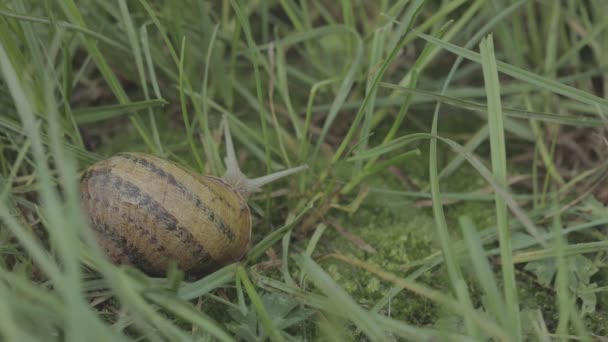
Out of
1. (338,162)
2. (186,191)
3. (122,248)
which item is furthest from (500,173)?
(122,248)

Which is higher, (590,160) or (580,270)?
(590,160)

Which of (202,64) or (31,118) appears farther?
(202,64)

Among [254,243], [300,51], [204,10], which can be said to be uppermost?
[204,10]

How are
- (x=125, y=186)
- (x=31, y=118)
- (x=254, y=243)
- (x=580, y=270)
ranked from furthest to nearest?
(x=254, y=243), (x=580, y=270), (x=125, y=186), (x=31, y=118)

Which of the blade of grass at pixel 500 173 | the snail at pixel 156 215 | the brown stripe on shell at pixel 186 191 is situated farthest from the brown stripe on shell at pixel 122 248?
the blade of grass at pixel 500 173

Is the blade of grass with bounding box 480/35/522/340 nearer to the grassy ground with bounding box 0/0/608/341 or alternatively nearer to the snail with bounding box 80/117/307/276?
the grassy ground with bounding box 0/0/608/341

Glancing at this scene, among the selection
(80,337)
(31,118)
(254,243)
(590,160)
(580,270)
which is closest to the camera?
(80,337)

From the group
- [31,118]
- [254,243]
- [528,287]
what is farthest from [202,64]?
[528,287]

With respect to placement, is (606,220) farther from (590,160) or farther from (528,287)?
(590,160)
